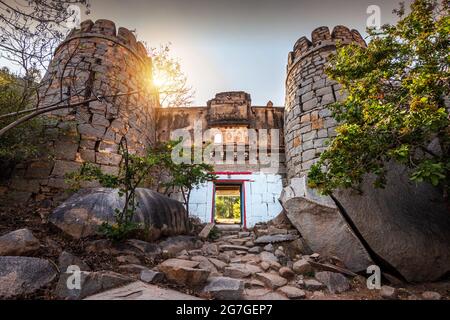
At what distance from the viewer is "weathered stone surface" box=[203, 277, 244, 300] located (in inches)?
99.4

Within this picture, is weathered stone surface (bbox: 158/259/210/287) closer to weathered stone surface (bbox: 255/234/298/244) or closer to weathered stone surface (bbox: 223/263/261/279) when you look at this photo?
weathered stone surface (bbox: 223/263/261/279)

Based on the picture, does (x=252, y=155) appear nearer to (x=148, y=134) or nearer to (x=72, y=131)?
(x=148, y=134)

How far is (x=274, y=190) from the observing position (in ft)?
24.5

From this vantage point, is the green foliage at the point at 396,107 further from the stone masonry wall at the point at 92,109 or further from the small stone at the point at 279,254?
the stone masonry wall at the point at 92,109

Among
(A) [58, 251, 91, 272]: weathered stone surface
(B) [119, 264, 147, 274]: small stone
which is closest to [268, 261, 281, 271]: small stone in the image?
(B) [119, 264, 147, 274]: small stone

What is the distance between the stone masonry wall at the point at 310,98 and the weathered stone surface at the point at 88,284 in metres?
5.21

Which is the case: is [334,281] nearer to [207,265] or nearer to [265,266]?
[265,266]

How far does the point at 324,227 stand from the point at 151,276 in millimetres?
3071

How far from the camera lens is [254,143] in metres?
8.27

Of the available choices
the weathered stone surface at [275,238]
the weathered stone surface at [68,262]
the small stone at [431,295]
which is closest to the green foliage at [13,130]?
the weathered stone surface at [68,262]

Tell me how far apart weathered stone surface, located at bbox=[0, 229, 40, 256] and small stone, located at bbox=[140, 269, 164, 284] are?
1.32 m

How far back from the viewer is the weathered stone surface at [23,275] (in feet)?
6.73

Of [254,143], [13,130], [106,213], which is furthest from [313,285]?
[13,130]
